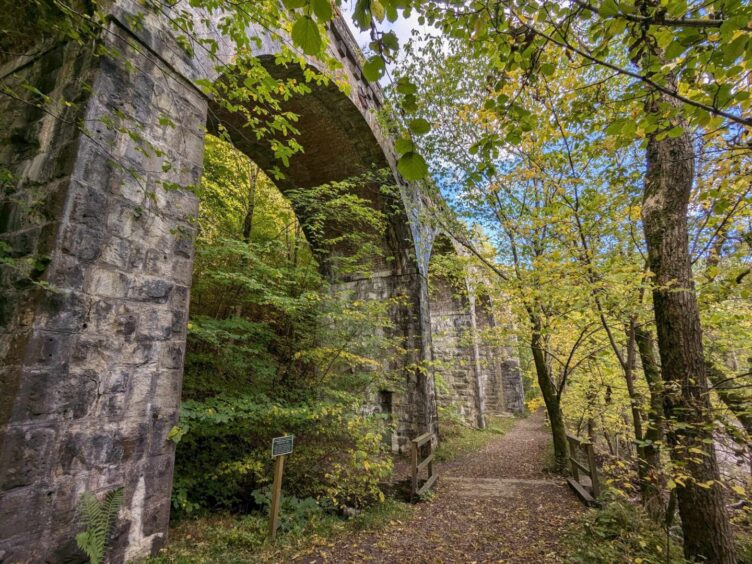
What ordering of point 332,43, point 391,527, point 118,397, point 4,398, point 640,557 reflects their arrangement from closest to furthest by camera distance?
point 4,398
point 118,397
point 640,557
point 391,527
point 332,43

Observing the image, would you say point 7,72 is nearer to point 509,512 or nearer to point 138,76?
point 138,76

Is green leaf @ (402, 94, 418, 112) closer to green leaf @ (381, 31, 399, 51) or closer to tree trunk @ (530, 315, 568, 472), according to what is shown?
green leaf @ (381, 31, 399, 51)

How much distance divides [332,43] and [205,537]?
20.9ft

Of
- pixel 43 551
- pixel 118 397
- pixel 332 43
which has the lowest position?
pixel 43 551

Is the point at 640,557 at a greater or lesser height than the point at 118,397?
lesser

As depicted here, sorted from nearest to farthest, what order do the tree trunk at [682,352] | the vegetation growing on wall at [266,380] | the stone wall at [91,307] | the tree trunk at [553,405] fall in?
the stone wall at [91,307], the tree trunk at [682,352], the vegetation growing on wall at [266,380], the tree trunk at [553,405]

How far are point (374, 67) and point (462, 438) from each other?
31.2 ft

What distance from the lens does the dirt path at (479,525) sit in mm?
3314

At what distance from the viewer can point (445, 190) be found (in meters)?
7.00

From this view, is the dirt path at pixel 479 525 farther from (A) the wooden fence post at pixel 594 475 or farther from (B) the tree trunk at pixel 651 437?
(B) the tree trunk at pixel 651 437

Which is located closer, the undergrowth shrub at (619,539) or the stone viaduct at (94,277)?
the stone viaduct at (94,277)

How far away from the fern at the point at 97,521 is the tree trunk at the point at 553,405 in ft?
18.2

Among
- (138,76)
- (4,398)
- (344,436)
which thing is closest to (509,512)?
(344,436)

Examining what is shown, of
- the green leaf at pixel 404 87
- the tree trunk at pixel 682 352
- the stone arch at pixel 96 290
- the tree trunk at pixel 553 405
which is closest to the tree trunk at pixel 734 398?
the tree trunk at pixel 682 352
